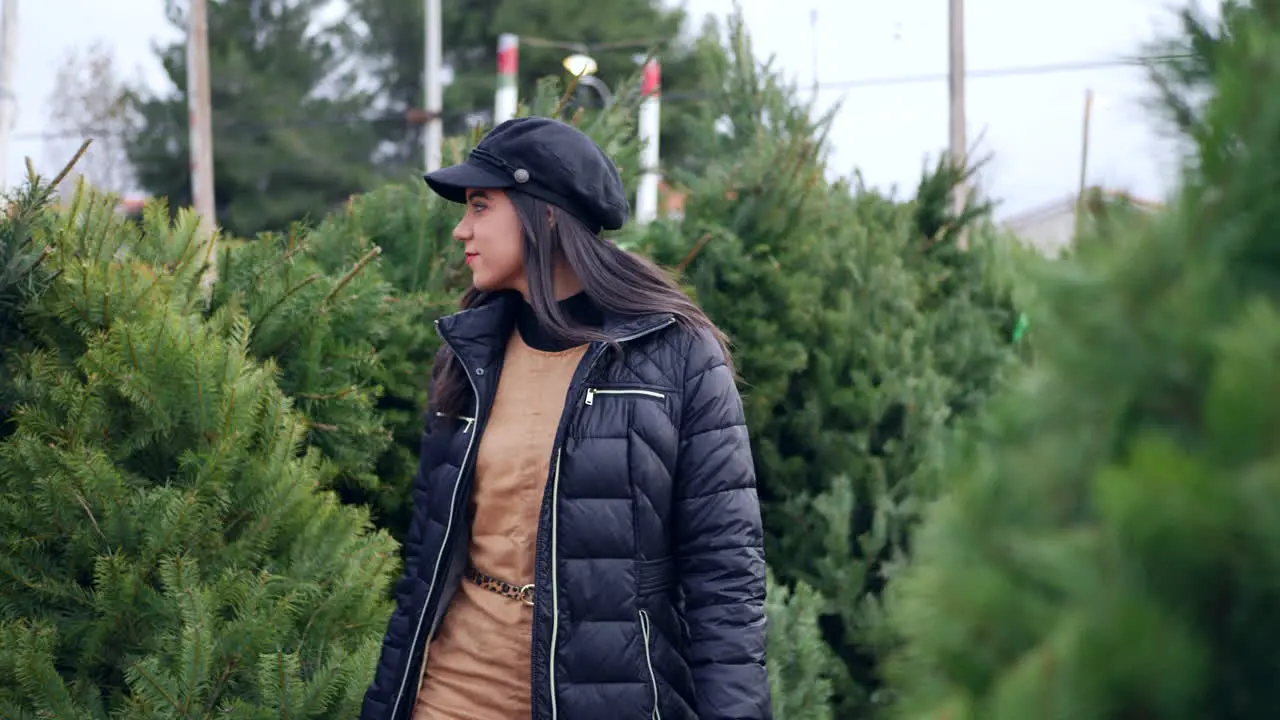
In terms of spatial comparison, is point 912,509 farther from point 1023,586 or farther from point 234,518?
point 1023,586

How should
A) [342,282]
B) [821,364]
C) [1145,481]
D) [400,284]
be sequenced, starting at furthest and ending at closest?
[821,364]
[400,284]
[342,282]
[1145,481]

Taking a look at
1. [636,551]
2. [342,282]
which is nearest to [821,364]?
[342,282]

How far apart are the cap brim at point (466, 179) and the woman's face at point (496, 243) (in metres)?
0.04

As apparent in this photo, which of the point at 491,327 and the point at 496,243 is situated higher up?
the point at 496,243

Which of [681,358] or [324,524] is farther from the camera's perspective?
[324,524]

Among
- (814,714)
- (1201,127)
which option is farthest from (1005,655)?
(814,714)

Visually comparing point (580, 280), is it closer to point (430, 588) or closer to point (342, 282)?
point (430, 588)

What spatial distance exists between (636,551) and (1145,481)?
1693 mm

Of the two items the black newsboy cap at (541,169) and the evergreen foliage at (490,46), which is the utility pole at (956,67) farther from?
the evergreen foliage at (490,46)

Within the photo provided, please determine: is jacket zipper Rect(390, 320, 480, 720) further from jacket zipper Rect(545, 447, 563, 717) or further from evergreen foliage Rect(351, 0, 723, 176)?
evergreen foliage Rect(351, 0, 723, 176)

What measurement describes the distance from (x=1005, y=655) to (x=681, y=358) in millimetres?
1701

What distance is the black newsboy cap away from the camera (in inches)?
99.7

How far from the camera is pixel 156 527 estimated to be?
8.11 ft

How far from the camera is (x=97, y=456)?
2467mm
